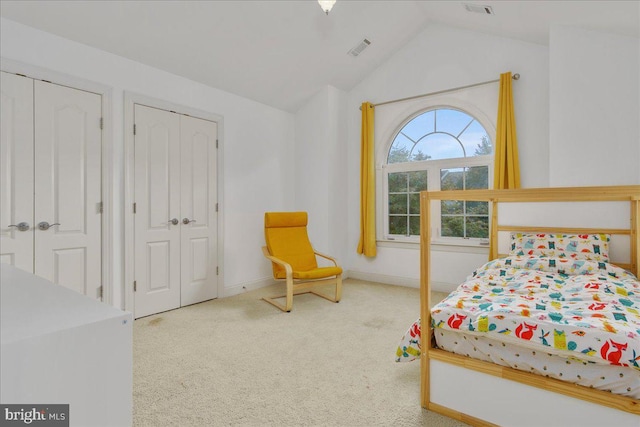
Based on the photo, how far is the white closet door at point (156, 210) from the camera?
3174 mm

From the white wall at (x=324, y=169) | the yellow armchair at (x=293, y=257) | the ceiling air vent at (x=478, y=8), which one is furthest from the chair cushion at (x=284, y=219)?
the ceiling air vent at (x=478, y=8)

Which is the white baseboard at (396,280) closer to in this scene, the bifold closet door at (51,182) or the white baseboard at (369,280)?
the white baseboard at (369,280)

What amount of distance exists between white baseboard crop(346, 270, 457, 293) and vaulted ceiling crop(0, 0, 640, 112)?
2.52 m

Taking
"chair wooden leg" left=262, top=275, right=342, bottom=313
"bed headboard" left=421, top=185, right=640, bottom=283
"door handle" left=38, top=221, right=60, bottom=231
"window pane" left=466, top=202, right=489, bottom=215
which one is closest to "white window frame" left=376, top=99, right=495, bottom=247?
"window pane" left=466, top=202, right=489, bottom=215

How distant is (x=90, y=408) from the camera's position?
2.15 ft

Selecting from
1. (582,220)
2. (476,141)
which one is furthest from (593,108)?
(476,141)

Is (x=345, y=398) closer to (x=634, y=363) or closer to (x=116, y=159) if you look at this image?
(x=634, y=363)

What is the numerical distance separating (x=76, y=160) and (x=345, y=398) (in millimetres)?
2725

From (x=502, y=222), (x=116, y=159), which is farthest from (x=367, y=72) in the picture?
(x=116, y=159)

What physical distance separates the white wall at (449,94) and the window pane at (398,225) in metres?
0.24

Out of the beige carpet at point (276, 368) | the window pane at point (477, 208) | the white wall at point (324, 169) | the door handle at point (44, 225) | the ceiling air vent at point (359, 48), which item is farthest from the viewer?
the white wall at point (324, 169)

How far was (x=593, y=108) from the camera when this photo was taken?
2.95 metres

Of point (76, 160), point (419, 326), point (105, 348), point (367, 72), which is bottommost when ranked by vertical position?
point (419, 326)

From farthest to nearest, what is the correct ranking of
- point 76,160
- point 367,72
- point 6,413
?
point 367,72, point 76,160, point 6,413
